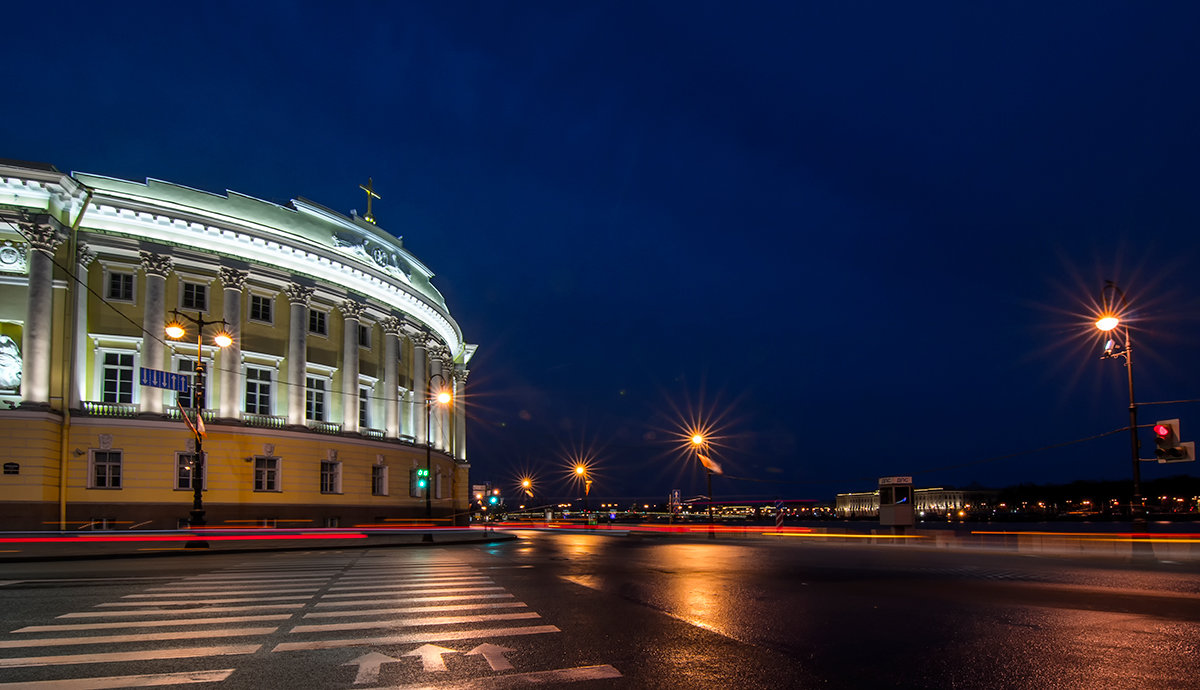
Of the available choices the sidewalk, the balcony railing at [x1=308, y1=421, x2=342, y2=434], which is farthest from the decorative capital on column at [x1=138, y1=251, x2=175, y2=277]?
the sidewalk

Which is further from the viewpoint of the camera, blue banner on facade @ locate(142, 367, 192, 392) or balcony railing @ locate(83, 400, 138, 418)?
balcony railing @ locate(83, 400, 138, 418)

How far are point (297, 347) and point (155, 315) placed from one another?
741 cm

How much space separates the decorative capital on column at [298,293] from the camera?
44.5 meters

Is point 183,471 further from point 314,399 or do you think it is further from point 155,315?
point 314,399

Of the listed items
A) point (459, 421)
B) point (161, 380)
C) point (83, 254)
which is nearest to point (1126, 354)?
point (161, 380)

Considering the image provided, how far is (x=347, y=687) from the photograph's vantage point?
6141 millimetres

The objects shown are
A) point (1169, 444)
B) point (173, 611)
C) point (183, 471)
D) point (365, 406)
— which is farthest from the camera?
point (365, 406)

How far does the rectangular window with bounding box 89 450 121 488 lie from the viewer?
3672 cm

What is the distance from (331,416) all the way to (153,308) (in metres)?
11.4

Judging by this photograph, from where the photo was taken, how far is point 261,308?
145ft

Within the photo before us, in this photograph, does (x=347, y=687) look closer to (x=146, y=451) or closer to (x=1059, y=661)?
(x=1059, y=661)

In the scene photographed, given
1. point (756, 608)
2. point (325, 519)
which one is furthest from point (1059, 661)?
point (325, 519)

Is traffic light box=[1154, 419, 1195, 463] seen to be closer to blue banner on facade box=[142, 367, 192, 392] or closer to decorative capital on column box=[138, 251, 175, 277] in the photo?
blue banner on facade box=[142, 367, 192, 392]

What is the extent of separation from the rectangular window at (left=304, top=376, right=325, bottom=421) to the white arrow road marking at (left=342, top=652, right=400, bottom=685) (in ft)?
134
